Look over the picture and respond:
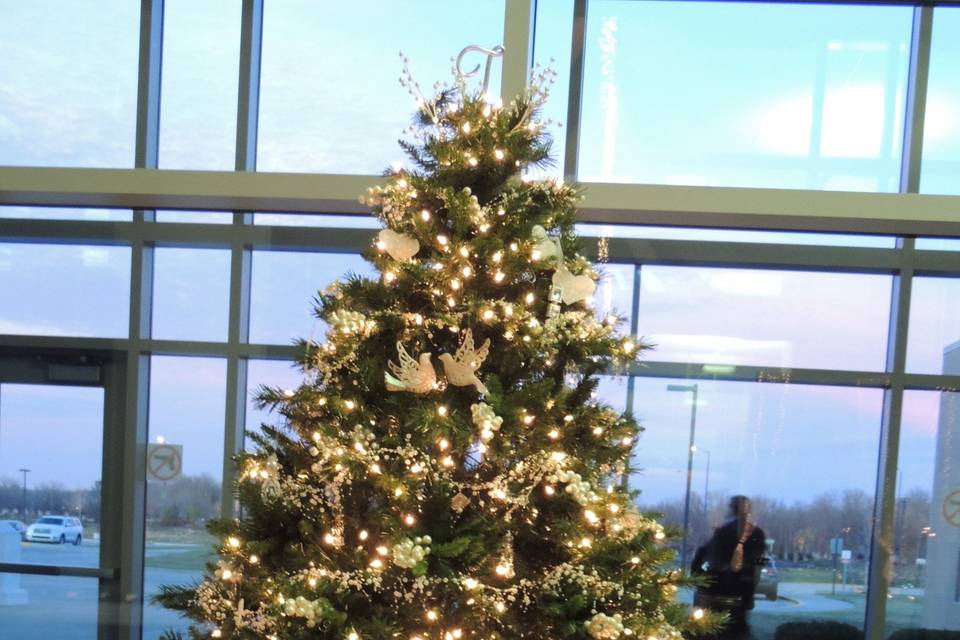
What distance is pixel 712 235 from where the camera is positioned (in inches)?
156

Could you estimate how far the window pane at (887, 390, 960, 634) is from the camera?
155 inches

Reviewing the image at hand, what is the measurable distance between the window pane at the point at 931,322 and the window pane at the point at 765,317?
149 mm

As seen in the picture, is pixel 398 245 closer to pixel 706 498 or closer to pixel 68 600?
pixel 706 498

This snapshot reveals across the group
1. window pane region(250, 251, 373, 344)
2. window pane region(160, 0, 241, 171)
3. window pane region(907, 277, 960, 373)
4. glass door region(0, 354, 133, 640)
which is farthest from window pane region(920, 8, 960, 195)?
glass door region(0, 354, 133, 640)

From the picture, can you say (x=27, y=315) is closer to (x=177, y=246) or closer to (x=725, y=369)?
(x=177, y=246)

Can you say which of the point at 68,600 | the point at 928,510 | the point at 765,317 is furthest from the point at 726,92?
the point at 68,600

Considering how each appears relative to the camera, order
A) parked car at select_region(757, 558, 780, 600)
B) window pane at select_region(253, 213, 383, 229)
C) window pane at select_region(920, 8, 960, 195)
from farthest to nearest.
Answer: window pane at select_region(253, 213, 383, 229) → parked car at select_region(757, 558, 780, 600) → window pane at select_region(920, 8, 960, 195)

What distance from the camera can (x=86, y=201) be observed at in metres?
4.05

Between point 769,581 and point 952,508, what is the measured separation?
1.01 metres

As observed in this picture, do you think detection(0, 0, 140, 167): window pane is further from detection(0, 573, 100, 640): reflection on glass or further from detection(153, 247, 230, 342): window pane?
detection(0, 573, 100, 640): reflection on glass

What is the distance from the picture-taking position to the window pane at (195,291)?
418cm

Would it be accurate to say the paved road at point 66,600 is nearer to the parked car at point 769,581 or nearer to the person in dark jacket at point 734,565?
the person in dark jacket at point 734,565

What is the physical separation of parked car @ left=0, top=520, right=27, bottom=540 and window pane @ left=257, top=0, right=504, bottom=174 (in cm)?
246

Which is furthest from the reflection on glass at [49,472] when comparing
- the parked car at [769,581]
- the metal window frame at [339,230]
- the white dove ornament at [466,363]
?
the parked car at [769,581]
